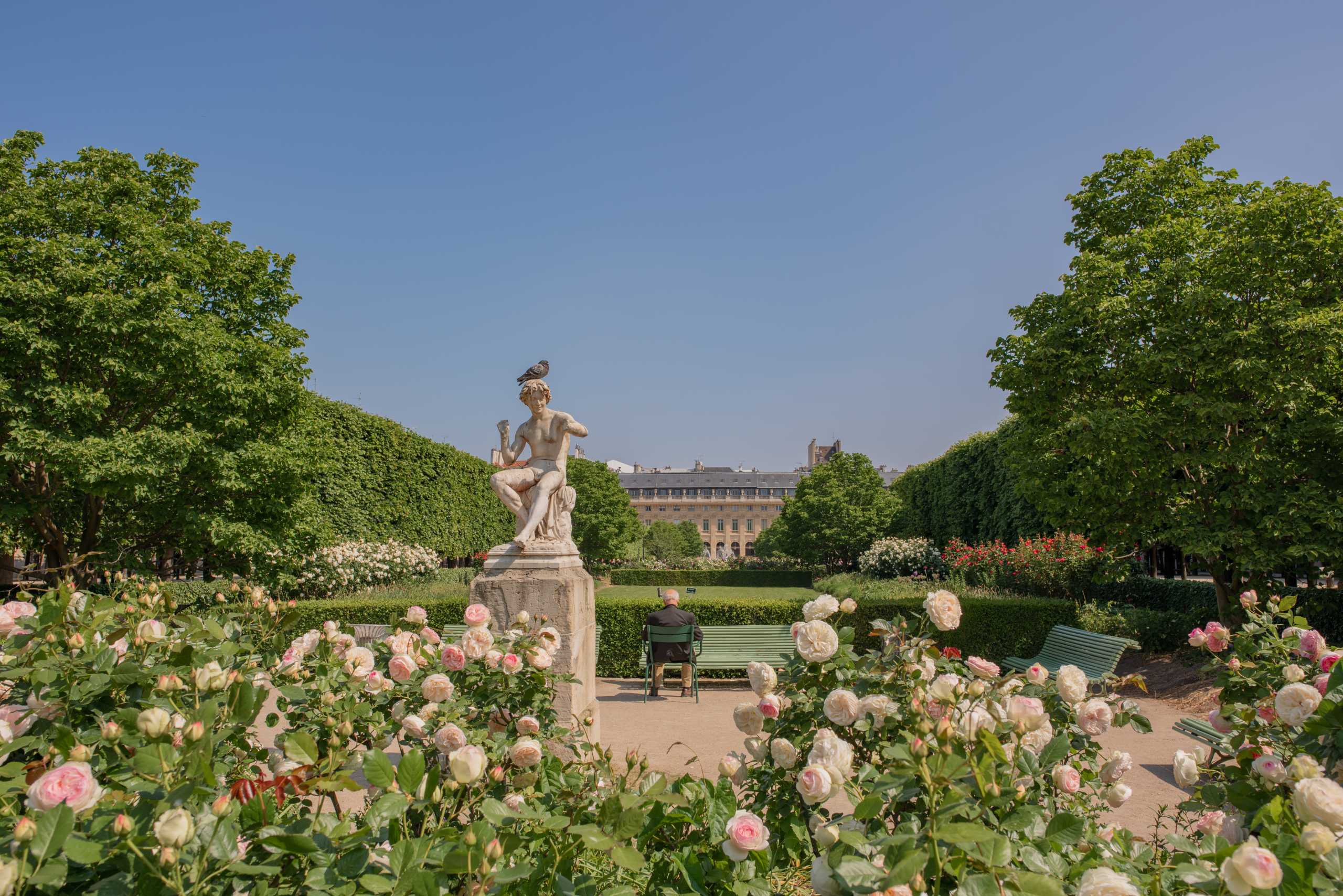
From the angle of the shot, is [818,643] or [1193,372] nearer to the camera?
[818,643]

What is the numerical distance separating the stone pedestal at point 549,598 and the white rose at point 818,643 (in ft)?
12.1

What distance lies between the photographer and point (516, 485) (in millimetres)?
6441

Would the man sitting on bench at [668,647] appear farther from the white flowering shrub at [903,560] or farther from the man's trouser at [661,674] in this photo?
the white flowering shrub at [903,560]

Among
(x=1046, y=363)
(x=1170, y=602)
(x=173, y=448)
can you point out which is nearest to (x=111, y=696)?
(x=173, y=448)

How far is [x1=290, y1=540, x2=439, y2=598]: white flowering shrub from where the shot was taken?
1456 centimetres

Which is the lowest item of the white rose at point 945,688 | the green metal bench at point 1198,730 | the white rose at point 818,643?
the green metal bench at point 1198,730

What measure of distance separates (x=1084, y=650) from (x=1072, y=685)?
296 inches

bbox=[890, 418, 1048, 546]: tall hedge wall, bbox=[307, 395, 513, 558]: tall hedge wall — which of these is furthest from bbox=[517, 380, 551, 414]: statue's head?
bbox=[890, 418, 1048, 546]: tall hedge wall

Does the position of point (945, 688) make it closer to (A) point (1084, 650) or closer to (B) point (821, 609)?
(B) point (821, 609)

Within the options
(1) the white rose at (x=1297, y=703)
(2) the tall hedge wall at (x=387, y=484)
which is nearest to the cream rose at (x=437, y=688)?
(1) the white rose at (x=1297, y=703)

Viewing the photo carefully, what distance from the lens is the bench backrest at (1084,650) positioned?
25.7 feet

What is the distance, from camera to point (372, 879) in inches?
52.7

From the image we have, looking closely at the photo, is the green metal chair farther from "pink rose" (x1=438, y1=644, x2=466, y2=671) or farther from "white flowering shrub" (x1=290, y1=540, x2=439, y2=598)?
"white flowering shrub" (x1=290, y1=540, x2=439, y2=598)

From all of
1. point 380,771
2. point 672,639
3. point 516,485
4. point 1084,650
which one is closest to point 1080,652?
point 1084,650
